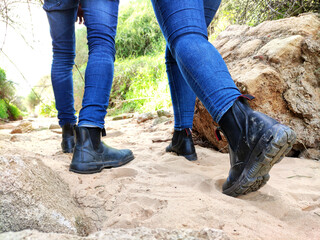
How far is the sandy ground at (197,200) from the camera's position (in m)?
0.85

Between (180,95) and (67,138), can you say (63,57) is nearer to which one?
(67,138)

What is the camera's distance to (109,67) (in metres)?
1.49

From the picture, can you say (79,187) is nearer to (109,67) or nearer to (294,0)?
(109,67)

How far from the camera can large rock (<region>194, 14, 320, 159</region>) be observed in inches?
71.2


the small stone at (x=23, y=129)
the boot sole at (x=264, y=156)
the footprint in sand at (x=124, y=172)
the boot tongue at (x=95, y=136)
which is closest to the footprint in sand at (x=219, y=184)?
the boot sole at (x=264, y=156)

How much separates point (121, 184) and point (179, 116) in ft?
2.50

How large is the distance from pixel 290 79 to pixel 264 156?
120 cm

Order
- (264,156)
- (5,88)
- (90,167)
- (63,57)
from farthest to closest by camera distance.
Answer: (5,88)
(63,57)
(90,167)
(264,156)

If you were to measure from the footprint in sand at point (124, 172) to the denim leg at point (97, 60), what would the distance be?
28 centimetres

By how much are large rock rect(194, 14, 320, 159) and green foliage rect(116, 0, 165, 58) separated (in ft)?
22.6

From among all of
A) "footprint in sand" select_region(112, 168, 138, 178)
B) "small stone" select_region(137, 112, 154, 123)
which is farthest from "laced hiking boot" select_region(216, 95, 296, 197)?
"small stone" select_region(137, 112, 154, 123)

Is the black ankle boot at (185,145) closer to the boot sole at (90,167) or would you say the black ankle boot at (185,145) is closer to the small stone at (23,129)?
the boot sole at (90,167)

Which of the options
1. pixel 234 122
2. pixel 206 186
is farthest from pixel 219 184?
pixel 234 122

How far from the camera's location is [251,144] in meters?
1.00
